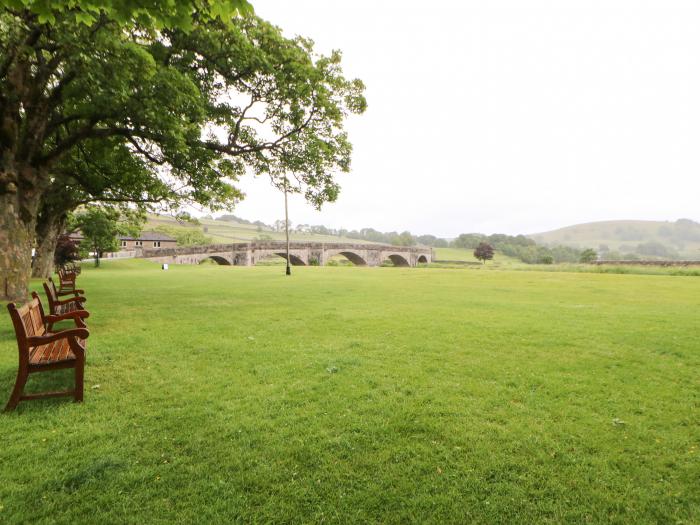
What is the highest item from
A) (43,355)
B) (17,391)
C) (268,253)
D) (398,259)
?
(268,253)

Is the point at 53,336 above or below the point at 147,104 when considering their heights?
below

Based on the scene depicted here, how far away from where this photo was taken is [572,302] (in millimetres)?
14336

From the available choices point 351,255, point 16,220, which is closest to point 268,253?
point 351,255

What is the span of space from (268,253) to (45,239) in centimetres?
3467

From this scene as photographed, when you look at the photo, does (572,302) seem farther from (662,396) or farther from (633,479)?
(633,479)

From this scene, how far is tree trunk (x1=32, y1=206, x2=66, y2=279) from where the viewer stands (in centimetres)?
2184

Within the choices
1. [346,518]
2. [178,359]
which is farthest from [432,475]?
[178,359]

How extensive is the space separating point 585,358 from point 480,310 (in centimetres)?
536

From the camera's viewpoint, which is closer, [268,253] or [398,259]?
[268,253]

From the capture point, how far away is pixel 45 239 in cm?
2292

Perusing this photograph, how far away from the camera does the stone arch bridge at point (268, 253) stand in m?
49.8

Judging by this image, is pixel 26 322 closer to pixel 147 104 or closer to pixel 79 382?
pixel 79 382

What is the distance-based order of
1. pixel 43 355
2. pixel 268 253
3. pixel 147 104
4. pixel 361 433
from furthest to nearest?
1. pixel 268 253
2. pixel 147 104
3. pixel 43 355
4. pixel 361 433

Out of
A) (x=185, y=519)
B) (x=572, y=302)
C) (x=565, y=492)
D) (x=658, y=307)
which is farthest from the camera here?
(x=572, y=302)
